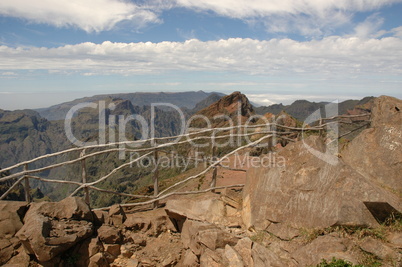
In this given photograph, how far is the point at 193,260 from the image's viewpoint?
5414 mm

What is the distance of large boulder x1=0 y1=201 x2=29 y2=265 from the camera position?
5.02 m

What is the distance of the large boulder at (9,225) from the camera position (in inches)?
198

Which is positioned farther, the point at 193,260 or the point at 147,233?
the point at 147,233

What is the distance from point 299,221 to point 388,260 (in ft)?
4.59

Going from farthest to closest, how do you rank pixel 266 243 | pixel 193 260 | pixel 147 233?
1. pixel 147 233
2. pixel 193 260
3. pixel 266 243

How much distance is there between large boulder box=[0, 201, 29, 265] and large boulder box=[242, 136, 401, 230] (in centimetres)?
427

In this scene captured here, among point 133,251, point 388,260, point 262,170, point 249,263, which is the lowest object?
point 133,251

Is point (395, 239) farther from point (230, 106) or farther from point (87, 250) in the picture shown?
point (230, 106)

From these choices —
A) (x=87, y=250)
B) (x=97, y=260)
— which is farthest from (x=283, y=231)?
(x=87, y=250)

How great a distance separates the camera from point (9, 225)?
207 inches

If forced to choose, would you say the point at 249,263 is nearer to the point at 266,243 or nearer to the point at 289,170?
the point at 266,243

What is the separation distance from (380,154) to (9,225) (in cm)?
719

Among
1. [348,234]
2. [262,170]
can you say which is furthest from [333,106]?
[348,234]

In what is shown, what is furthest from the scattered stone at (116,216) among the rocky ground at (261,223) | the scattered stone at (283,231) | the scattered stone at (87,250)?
the scattered stone at (283,231)
